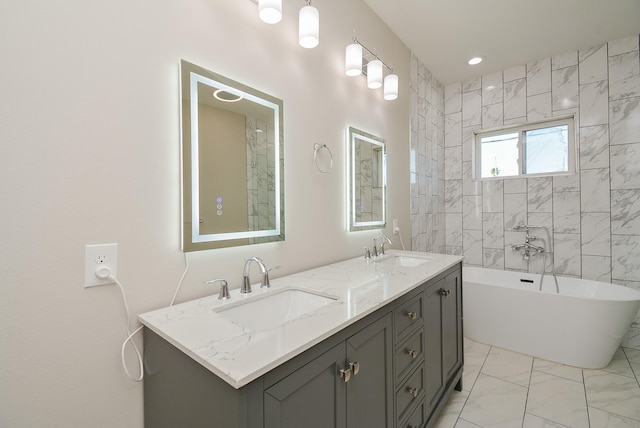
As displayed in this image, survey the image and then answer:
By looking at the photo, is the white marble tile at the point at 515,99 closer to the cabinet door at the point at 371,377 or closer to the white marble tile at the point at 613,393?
the white marble tile at the point at 613,393

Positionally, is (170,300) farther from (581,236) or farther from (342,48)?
(581,236)

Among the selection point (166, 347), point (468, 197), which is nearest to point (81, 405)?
point (166, 347)

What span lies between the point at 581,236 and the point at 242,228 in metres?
3.18

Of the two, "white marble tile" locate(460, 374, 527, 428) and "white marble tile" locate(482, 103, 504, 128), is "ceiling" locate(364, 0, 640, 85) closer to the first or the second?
"white marble tile" locate(482, 103, 504, 128)

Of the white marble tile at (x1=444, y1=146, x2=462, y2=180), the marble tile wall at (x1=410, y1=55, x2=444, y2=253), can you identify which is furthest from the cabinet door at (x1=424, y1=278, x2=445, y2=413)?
the white marble tile at (x1=444, y1=146, x2=462, y2=180)

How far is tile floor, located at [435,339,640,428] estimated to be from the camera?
1651 millimetres

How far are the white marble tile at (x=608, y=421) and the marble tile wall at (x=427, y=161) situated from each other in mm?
1533

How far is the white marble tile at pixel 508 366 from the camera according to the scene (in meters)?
2.09

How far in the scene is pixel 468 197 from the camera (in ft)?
10.9

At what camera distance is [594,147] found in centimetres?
264

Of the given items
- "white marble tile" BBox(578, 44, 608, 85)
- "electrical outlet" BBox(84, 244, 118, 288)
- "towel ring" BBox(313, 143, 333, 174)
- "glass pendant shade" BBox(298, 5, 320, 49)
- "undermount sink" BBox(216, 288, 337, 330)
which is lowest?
"undermount sink" BBox(216, 288, 337, 330)

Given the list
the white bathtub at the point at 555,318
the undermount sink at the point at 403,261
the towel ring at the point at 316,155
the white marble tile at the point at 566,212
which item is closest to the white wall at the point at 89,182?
the towel ring at the point at 316,155

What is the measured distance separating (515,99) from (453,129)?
25.6 inches

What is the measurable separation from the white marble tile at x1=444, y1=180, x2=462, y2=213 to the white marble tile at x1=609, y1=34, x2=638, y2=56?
1.68 m
